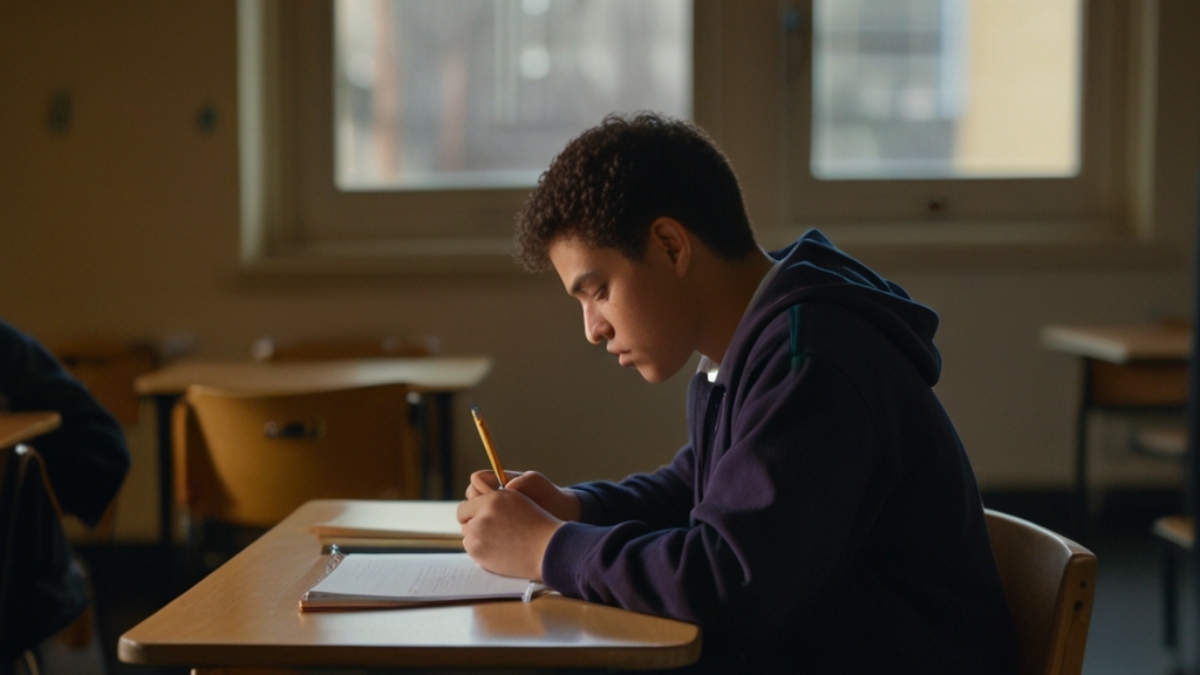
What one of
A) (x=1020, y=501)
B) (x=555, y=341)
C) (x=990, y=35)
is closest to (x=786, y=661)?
(x=555, y=341)

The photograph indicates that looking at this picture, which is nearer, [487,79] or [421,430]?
[421,430]

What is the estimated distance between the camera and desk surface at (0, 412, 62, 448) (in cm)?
172

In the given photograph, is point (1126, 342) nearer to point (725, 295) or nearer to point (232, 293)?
point (725, 295)

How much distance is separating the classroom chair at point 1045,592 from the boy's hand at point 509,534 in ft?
1.44

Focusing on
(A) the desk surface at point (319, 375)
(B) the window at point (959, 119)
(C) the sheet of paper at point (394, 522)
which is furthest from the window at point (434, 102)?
(C) the sheet of paper at point (394, 522)

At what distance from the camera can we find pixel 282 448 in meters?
2.25

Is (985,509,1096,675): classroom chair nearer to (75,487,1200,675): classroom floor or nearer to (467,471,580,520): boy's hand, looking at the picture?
(467,471,580,520): boy's hand

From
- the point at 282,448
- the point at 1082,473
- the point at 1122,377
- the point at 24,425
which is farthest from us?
the point at 1082,473

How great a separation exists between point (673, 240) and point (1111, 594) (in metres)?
2.50

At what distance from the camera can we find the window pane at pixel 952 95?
401 centimetres

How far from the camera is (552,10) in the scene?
4.01 m

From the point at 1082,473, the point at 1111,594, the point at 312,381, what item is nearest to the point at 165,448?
the point at 312,381

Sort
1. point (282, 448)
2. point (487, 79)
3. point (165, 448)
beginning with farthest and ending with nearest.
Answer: point (487, 79)
point (165, 448)
point (282, 448)

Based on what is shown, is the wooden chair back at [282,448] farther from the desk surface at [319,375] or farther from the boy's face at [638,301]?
the boy's face at [638,301]
